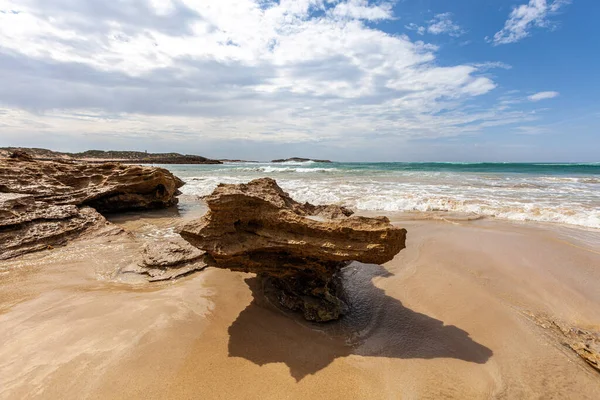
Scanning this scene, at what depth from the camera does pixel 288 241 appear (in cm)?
290

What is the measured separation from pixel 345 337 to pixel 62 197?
7.10 metres

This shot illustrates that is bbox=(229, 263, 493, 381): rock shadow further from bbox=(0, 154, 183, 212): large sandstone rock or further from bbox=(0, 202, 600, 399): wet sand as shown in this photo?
bbox=(0, 154, 183, 212): large sandstone rock

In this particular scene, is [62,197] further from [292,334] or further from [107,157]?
[107,157]

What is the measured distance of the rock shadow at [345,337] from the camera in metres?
2.54

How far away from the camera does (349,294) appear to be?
3.62 metres

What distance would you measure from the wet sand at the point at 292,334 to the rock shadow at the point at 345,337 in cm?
1

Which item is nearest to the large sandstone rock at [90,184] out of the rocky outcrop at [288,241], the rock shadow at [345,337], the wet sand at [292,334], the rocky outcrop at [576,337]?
the wet sand at [292,334]

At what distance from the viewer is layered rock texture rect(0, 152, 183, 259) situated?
4.89 meters

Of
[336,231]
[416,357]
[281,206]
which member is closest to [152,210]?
[281,206]

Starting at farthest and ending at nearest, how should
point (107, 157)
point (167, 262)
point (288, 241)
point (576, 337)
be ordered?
1. point (107, 157)
2. point (167, 262)
3. point (288, 241)
4. point (576, 337)

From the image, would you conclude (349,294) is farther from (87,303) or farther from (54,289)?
(54,289)

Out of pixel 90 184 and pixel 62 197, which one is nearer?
pixel 62 197

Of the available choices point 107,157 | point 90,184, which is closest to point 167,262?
point 90,184

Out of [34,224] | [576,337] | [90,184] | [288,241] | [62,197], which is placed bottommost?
[576,337]
